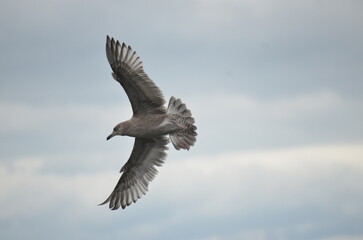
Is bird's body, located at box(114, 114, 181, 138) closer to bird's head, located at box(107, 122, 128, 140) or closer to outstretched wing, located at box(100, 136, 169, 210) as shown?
bird's head, located at box(107, 122, 128, 140)

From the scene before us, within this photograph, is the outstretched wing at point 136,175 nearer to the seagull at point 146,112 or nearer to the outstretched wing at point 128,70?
the seagull at point 146,112

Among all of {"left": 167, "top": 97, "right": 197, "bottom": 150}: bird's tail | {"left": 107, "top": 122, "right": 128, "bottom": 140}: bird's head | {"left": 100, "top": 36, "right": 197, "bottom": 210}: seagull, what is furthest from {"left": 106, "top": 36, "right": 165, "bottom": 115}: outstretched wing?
{"left": 107, "top": 122, "right": 128, "bottom": 140}: bird's head

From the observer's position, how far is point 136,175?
28688 millimetres

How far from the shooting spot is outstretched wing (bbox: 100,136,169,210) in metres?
28.3

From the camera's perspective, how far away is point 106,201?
28656 millimetres

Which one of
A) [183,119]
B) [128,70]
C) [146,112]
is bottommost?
[183,119]

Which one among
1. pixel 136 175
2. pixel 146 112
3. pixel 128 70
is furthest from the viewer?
pixel 136 175

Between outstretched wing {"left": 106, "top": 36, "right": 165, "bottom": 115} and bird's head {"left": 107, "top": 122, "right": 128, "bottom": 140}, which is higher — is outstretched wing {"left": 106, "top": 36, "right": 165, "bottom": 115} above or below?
above

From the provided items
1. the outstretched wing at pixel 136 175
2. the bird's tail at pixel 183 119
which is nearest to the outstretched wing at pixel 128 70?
the bird's tail at pixel 183 119

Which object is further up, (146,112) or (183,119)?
(146,112)

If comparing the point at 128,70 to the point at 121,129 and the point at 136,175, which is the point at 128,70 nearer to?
the point at 121,129

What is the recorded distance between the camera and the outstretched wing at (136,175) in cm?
2833

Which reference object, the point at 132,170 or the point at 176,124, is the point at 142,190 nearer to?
the point at 132,170

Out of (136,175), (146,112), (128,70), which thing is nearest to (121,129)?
(146,112)
